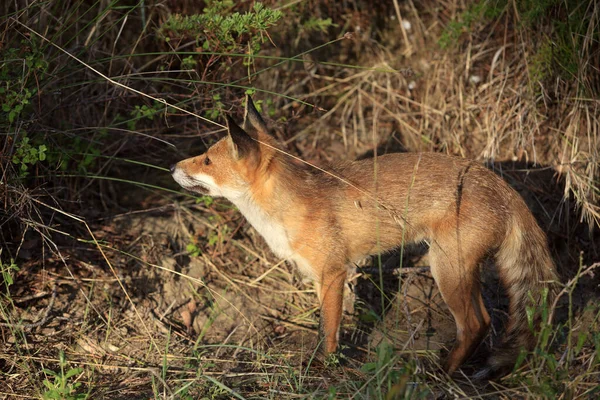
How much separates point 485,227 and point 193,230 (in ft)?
9.91

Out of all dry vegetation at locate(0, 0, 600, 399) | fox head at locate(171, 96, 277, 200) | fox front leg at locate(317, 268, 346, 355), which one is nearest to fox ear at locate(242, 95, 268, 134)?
fox head at locate(171, 96, 277, 200)

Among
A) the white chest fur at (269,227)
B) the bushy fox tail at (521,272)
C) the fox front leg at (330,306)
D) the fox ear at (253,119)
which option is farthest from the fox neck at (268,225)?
the bushy fox tail at (521,272)

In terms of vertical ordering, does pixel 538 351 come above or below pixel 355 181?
below

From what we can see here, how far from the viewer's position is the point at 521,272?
16.2 feet

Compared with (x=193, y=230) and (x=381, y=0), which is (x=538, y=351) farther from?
(x=381, y=0)

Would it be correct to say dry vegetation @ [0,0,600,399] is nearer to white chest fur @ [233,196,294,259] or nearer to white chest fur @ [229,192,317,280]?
white chest fur @ [229,192,317,280]

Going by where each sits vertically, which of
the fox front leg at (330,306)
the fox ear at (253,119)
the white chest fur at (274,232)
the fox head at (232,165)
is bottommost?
the fox front leg at (330,306)

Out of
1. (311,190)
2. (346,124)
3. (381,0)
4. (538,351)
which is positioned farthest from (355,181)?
(381,0)

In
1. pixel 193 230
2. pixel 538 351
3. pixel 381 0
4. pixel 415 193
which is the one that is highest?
pixel 381 0

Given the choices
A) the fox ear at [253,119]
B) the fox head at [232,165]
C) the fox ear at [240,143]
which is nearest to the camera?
the fox ear at [240,143]

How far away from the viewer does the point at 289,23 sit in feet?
23.8

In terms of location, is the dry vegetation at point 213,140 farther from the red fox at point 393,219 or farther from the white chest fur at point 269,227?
the white chest fur at point 269,227

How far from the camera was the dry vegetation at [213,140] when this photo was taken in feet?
16.1

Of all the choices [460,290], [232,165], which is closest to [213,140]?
[232,165]
